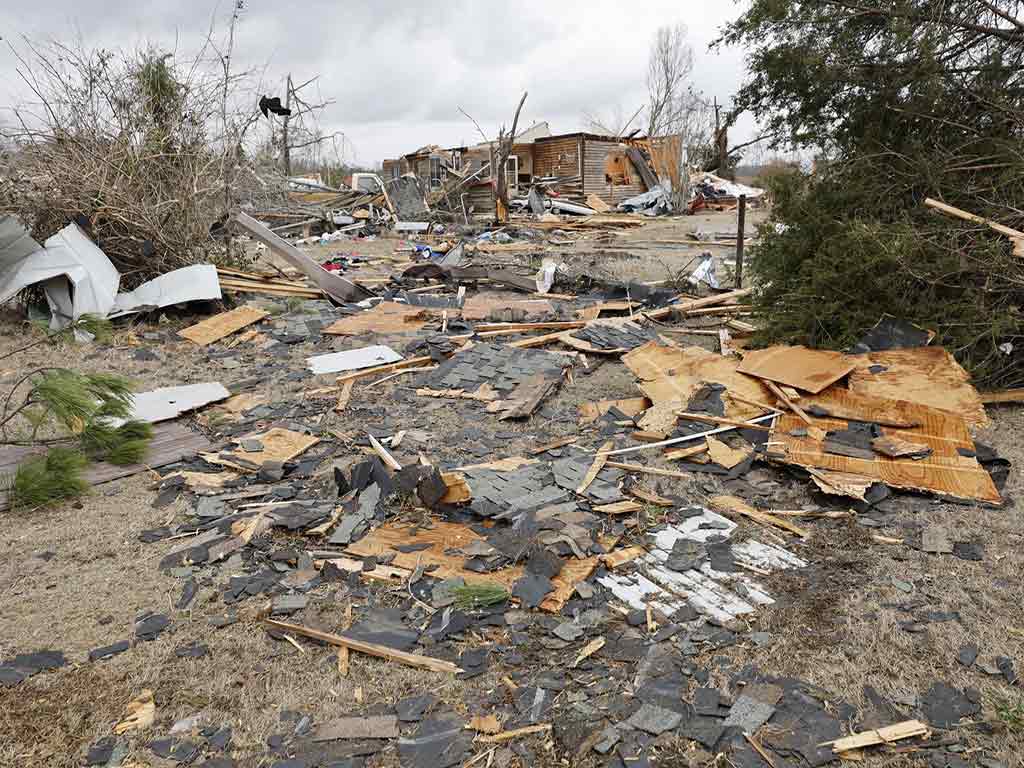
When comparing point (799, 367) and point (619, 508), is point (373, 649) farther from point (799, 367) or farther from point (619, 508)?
point (799, 367)

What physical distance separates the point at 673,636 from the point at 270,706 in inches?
73.9

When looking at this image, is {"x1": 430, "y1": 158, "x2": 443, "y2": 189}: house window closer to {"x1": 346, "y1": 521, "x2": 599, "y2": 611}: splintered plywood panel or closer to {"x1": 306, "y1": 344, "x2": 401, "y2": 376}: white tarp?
{"x1": 306, "y1": 344, "x2": 401, "y2": 376}: white tarp

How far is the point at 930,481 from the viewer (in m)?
4.62

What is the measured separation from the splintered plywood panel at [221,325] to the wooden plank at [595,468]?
5.99 meters

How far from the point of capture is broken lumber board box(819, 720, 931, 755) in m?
2.62

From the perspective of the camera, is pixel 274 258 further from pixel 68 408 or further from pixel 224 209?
pixel 68 408

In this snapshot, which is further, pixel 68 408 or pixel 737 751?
pixel 68 408

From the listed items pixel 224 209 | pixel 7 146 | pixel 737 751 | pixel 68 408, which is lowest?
pixel 737 751

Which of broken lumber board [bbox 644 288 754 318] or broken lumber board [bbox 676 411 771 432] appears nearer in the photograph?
broken lumber board [bbox 676 411 771 432]

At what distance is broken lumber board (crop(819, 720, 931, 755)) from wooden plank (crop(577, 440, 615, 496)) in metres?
2.26

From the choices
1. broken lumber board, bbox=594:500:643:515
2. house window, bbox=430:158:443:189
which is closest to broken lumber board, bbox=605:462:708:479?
broken lumber board, bbox=594:500:643:515

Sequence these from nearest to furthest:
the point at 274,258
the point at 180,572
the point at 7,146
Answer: the point at 180,572 → the point at 7,146 → the point at 274,258

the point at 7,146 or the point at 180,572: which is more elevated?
the point at 7,146

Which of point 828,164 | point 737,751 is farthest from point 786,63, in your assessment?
point 737,751
